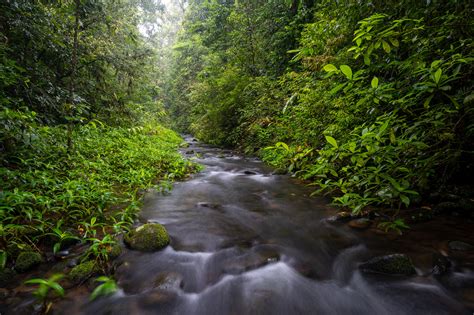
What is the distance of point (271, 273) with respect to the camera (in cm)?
238

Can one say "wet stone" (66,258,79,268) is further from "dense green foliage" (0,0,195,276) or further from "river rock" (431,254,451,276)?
"river rock" (431,254,451,276)

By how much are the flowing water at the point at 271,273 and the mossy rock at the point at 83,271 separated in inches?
9.1

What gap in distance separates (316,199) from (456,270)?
7.13 feet

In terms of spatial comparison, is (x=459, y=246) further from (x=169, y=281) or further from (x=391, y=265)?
(x=169, y=281)

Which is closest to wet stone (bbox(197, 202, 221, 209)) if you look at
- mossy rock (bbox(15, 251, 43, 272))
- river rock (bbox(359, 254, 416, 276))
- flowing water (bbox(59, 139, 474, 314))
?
flowing water (bbox(59, 139, 474, 314))

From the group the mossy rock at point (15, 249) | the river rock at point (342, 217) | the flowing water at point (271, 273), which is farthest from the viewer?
the river rock at point (342, 217)

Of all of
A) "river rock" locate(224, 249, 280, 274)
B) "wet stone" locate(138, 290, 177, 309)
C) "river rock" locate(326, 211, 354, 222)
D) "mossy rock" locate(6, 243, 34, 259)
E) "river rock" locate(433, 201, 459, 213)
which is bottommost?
"wet stone" locate(138, 290, 177, 309)

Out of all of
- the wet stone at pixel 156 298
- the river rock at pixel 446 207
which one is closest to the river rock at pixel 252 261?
the wet stone at pixel 156 298

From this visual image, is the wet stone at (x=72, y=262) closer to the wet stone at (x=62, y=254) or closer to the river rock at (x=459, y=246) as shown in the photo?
the wet stone at (x=62, y=254)

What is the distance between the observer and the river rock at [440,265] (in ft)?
7.18

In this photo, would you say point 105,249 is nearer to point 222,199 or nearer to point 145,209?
point 145,209

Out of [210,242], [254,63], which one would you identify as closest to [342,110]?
[210,242]

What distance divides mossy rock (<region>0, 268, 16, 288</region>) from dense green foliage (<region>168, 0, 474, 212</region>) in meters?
2.57

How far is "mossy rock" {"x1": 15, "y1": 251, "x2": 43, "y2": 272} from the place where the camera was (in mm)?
2197
